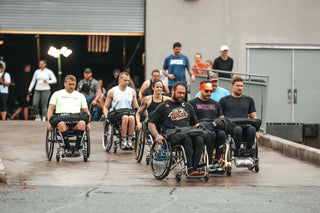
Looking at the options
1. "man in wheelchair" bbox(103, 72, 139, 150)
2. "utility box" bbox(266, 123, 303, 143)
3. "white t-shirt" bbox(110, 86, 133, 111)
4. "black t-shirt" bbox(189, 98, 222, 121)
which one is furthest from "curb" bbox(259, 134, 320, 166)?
"utility box" bbox(266, 123, 303, 143)

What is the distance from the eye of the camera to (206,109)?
1183cm

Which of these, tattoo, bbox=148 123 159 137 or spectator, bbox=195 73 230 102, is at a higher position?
spectator, bbox=195 73 230 102

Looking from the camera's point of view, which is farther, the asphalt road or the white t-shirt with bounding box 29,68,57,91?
the white t-shirt with bounding box 29,68,57,91

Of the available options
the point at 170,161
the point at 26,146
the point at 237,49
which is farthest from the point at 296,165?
the point at 237,49

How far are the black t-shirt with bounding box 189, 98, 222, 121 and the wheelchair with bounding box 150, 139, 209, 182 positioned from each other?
0.98 meters

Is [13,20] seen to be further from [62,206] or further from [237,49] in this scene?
[62,206]

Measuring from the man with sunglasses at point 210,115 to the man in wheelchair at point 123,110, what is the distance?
253cm

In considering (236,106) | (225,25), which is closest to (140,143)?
(236,106)

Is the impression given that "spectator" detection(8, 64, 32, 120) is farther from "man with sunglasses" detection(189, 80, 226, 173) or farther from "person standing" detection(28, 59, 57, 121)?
"man with sunglasses" detection(189, 80, 226, 173)

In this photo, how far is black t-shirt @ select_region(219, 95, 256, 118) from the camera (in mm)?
12289

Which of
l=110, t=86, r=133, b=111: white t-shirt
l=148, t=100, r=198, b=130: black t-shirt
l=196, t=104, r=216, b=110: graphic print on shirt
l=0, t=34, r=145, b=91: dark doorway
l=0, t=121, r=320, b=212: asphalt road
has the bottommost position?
l=0, t=121, r=320, b=212: asphalt road

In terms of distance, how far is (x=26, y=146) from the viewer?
1527 cm

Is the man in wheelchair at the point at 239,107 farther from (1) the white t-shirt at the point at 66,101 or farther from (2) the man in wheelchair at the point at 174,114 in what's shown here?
(1) the white t-shirt at the point at 66,101

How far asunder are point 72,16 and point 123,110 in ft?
28.3
